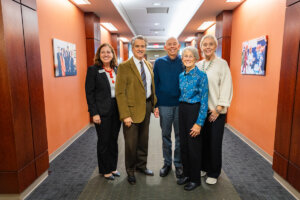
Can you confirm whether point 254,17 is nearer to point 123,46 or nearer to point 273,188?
point 273,188

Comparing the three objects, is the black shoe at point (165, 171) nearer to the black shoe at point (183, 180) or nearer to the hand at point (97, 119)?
the black shoe at point (183, 180)

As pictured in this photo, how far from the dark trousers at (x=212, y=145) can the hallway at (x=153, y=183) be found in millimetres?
206

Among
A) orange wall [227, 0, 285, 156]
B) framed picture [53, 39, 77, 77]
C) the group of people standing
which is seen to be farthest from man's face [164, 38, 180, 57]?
framed picture [53, 39, 77, 77]

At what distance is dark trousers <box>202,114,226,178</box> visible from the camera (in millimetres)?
2369

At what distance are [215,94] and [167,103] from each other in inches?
23.1

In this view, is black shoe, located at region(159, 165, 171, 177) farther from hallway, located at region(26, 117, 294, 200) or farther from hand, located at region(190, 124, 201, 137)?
hand, located at region(190, 124, 201, 137)

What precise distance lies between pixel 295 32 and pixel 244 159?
78.8 inches

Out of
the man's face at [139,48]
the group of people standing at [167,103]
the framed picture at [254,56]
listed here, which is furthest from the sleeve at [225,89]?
the framed picture at [254,56]

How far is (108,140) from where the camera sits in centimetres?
257

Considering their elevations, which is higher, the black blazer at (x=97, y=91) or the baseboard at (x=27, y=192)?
the black blazer at (x=97, y=91)

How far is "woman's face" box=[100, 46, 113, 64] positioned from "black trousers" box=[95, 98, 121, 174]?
48 centimetres

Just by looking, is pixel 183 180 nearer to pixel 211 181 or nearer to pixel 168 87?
pixel 211 181

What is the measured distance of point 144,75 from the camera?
2490 millimetres

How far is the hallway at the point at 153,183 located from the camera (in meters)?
2.35
